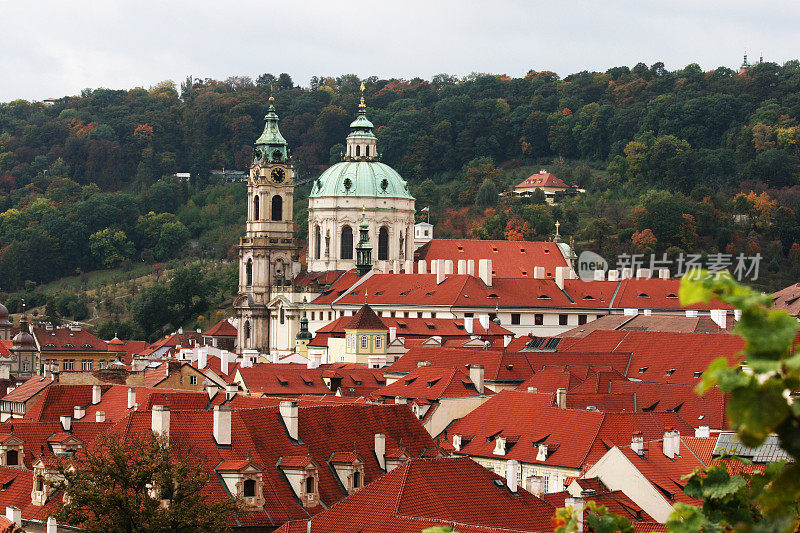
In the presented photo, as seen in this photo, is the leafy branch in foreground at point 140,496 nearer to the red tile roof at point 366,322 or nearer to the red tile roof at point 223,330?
the red tile roof at point 366,322

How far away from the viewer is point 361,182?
130 m

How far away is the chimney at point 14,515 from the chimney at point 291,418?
692cm

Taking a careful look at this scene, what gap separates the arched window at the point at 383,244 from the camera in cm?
12975

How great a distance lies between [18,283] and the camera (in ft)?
539

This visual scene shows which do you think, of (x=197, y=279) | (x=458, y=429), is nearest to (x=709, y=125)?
(x=197, y=279)

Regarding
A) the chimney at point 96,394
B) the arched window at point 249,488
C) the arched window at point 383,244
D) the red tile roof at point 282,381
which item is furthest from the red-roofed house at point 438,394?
the arched window at point 383,244

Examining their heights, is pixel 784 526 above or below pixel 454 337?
above

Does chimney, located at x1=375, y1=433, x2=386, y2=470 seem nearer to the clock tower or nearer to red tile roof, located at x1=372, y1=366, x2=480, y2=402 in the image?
red tile roof, located at x1=372, y1=366, x2=480, y2=402

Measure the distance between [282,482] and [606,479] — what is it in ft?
29.0

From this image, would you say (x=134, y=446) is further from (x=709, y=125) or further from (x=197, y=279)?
(x=709, y=125)

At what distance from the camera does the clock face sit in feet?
428

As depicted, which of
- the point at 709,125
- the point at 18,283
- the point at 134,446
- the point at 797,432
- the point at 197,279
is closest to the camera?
the point at 797,432

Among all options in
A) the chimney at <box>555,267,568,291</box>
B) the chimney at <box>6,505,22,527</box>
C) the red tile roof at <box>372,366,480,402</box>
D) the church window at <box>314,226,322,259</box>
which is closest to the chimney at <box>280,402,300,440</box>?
the chimney at <box>6,505,22,527</box>

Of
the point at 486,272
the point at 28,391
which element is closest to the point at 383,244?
the point at 486,272
